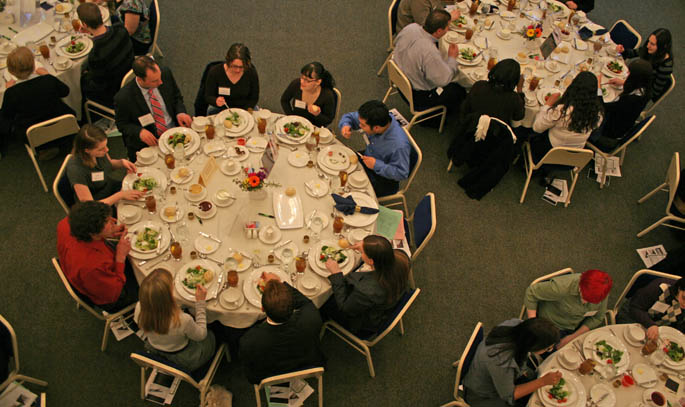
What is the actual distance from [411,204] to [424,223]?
1.38 meters

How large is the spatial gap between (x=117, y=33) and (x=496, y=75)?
170 inches

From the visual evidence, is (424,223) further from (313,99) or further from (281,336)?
(313,99)

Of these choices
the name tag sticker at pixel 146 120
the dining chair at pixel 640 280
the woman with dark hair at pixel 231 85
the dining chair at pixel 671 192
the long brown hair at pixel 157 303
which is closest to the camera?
the long brown hair at pixel 157 303

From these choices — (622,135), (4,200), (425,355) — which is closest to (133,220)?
(4,200)

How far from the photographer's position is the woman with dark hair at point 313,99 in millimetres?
4880

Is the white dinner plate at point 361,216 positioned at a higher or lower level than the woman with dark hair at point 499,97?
lower

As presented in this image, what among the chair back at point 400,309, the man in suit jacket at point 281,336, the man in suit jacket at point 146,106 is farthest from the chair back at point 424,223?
the man in suit jacket at point 146,106

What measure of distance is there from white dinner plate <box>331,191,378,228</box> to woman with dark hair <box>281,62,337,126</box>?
1313 mm

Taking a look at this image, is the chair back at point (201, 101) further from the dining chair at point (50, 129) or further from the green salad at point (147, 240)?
the green salad at point (147, 240)

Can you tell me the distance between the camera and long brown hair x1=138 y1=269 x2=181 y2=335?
3100 millimetres


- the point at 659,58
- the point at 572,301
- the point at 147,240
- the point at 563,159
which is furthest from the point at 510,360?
the point at 659,58

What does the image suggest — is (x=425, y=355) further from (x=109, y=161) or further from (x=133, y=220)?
(x=109, y=161)

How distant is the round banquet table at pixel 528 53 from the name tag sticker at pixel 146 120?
365 centimetres

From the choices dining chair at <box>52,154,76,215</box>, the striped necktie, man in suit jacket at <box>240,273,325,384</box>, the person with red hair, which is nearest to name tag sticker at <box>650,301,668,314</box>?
the person with red hair
